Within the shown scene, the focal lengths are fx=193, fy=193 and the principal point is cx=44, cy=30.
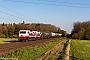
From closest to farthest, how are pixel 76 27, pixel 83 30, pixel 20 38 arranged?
pixel 20 38, pixel 83 30, pixel 76 27

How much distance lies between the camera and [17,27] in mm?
149375

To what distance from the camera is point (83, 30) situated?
134 meters

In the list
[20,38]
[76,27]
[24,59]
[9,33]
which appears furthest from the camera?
[76,27]

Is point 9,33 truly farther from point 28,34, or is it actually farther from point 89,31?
point 28,34

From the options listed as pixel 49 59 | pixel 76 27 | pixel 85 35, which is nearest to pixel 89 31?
pixel 85 35

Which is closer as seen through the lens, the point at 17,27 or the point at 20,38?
the point at 20,38

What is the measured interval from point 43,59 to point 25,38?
124 feet

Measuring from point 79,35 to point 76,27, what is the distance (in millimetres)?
36696

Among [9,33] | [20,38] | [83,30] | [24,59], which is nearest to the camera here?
[24,59]

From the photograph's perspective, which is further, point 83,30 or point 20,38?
point 83,30

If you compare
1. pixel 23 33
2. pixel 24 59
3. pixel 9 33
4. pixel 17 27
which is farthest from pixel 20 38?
pixel 17 27

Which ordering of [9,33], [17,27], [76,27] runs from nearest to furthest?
[9,33] → [17,27] → [76,27]

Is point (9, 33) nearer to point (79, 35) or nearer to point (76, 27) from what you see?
point (79, 35)

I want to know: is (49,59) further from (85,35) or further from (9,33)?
(85,35)
